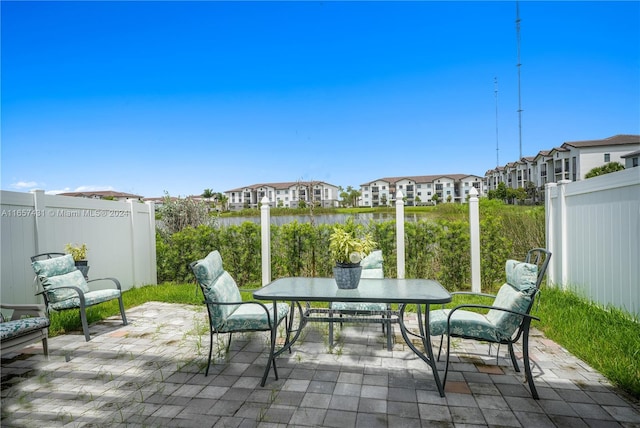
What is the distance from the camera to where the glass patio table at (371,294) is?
8.22 feet

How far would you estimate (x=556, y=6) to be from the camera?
25.1 ft

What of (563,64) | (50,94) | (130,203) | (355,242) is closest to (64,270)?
(130,203)

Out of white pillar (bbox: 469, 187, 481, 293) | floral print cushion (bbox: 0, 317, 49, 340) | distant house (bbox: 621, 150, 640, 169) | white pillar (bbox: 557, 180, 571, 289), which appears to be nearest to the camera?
floral print cushion (bbox: 0, 317, 49, 340)

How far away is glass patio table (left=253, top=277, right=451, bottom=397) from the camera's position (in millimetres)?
2505

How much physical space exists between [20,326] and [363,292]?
2.81 metres

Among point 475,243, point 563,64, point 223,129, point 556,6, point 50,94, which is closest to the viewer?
point 475,243

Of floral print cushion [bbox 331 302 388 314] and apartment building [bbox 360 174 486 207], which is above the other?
apartment building [bbox 360 174 486 207]

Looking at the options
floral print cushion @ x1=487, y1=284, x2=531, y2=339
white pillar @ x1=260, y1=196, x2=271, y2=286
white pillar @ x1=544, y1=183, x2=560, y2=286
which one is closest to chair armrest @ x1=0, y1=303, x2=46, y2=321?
white pillar @ x1=260, y1=196, x2=271, y2=286

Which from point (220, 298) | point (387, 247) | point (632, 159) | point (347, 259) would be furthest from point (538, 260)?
point (632, 159)

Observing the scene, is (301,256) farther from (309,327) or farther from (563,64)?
(563,64)

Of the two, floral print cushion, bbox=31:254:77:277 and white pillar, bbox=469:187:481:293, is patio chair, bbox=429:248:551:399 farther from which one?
floral print cushion, bbox=31:254:77:277

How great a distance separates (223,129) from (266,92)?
2.89m

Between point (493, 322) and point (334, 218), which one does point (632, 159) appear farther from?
point (493, 322)

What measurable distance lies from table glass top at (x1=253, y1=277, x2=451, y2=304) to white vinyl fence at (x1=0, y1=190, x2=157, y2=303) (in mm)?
3264
